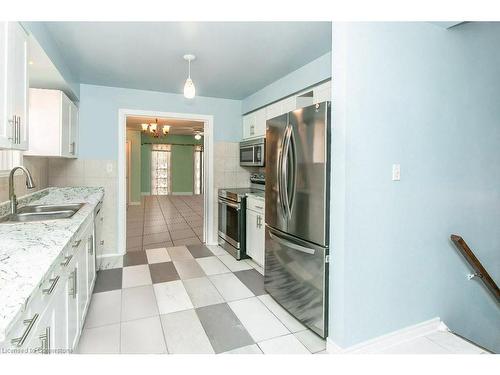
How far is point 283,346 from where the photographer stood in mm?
2000

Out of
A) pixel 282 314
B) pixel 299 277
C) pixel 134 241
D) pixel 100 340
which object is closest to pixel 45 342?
pixel 100 340

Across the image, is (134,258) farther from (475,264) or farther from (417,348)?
(475,264)

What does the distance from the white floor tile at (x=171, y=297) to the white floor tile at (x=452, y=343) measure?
190 cm

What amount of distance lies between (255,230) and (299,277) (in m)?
1.36

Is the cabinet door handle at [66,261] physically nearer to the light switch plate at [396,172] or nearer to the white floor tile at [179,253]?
the light switch plate at [396,172]

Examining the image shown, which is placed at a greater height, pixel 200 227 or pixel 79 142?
pixel 79 142

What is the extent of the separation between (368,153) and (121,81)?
315cm

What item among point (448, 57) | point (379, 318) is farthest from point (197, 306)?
point (448, 57)

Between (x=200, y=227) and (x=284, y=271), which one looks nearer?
(x=284, y=271)

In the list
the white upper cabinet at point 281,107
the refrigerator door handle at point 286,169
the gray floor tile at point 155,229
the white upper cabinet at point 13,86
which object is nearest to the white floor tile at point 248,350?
the refrigerator door handle at point 286,169

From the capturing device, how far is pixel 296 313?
2281 mm

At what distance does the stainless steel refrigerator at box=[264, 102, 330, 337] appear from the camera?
6.51ft

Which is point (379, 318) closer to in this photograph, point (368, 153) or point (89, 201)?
point (368, 153)

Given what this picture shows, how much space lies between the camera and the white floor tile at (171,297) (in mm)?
2527
